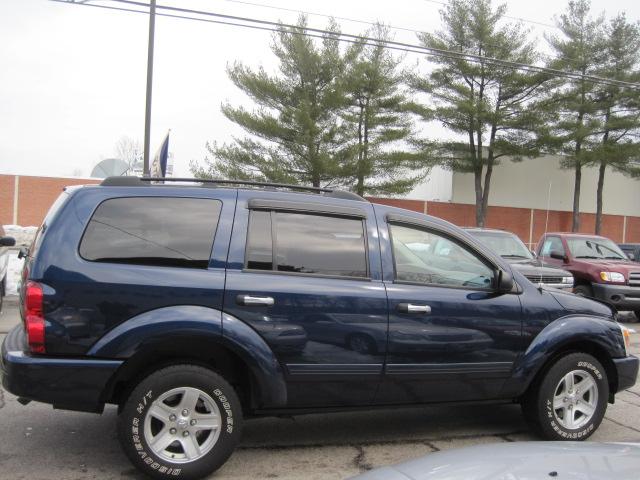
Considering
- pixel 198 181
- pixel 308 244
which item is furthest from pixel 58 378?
pixel 308 244

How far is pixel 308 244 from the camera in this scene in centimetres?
421

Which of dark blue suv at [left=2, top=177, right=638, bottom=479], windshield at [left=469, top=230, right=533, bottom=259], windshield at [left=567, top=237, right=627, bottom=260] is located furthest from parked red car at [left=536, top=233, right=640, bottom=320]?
dark blue suv at [left=2, top=177, right=638, bottom=479]

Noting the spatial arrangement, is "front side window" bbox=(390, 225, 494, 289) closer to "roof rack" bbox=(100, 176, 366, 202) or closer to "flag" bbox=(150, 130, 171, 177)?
"roof rack" bbox=(100, 176, 366, 202)

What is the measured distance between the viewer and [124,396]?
12.6 feet

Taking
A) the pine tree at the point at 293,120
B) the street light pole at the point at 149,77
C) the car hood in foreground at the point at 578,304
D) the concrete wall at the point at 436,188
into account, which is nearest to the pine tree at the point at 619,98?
the concrete wall at the point at 436,188

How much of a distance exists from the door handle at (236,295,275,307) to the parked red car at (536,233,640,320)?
9.03 meters

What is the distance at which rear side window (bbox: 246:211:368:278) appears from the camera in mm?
4074

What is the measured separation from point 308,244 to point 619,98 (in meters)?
34.7

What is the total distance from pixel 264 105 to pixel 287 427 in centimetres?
2463

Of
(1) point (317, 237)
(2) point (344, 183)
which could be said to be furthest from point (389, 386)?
(2) point (344, 183)

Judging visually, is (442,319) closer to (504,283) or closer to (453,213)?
(504,283)

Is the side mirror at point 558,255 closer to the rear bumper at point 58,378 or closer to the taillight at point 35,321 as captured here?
the rear bumper at point 58,378

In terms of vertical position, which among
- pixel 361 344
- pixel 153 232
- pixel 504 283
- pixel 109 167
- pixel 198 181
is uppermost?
pixel 109 167

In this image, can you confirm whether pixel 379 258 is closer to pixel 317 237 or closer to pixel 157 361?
pixel 317 237
